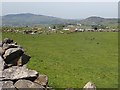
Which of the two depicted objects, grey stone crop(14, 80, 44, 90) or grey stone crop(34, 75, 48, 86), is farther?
grey stone crop(34, 75, 48, 86)

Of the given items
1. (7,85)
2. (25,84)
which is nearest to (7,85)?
(7,85)

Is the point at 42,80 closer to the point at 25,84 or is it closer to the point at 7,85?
the point at 25,84

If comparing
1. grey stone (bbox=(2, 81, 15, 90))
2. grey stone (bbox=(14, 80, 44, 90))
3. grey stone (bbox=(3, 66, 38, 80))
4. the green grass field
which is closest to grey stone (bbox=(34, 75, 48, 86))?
grey stone (bbox=(3, 66, 38, 80))

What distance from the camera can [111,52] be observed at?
4731cm

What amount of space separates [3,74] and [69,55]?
21266mm

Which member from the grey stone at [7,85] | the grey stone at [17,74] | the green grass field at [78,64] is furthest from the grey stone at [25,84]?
the green grass field at [78,64]

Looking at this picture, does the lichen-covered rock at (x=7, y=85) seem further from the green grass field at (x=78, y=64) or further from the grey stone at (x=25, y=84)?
the green grass field at (x=78, y=64)

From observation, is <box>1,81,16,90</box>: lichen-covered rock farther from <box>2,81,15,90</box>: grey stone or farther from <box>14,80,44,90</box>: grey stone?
<box>14,80,44,90</box>: grey stone

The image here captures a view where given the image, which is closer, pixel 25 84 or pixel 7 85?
pixel 7 85

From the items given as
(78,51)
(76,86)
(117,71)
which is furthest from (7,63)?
(78,51)

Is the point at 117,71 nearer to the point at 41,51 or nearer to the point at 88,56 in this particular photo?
the point at 88,56

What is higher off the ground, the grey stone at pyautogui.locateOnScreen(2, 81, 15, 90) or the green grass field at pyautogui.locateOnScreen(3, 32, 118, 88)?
the grey stone at pyautogui.locateOnScreen(2, 81, 15, 90)

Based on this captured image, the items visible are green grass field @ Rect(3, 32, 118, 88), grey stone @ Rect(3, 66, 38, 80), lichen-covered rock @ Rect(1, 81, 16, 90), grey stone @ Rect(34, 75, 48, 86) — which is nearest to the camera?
lichen-covered rock @ Rect(1, 81, 16, 90)

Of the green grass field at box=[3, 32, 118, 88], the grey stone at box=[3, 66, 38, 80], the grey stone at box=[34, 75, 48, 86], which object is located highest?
the grey stone at box=[3, 66, 38, 80]
